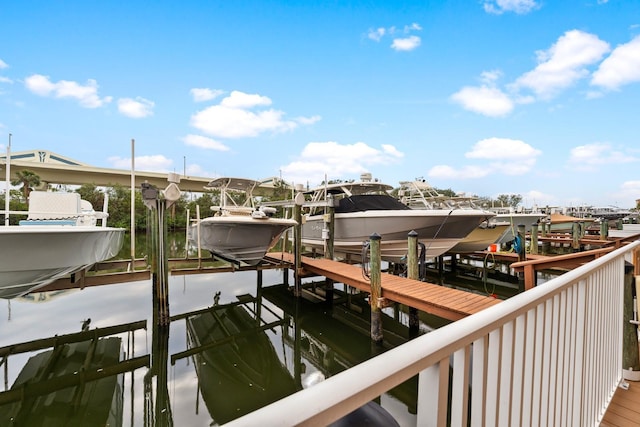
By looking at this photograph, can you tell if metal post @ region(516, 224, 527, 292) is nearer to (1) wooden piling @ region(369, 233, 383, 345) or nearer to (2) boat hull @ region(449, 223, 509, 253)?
(2) boat hull @ region(449, 223, 509, 253)

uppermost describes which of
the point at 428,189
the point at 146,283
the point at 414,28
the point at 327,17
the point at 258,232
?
the point at 327,17

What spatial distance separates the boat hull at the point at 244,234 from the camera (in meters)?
6.23

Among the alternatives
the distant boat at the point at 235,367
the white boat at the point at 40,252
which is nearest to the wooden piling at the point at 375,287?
the distant boat at the point at 235,367

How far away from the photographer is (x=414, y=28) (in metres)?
12.1

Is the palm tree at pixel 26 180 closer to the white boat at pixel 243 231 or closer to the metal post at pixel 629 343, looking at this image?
the white boat at pixel 243 231

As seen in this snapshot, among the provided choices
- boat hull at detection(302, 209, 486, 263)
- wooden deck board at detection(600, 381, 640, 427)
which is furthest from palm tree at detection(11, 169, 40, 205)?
wooden deck board at detection(600, 381, 640, 427)

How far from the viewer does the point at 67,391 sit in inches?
158

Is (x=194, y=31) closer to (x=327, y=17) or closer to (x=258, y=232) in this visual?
(x=327, y=17)

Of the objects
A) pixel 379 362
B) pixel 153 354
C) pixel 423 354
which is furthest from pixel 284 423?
pixel 153 354

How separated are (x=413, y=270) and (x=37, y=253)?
591 centimetres

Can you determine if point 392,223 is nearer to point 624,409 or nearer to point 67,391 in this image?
point 624,409

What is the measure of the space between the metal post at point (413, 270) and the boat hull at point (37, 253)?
17.5 feet

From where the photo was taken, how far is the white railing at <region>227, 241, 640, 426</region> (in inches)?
22.4

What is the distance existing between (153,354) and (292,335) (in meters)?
2.40
